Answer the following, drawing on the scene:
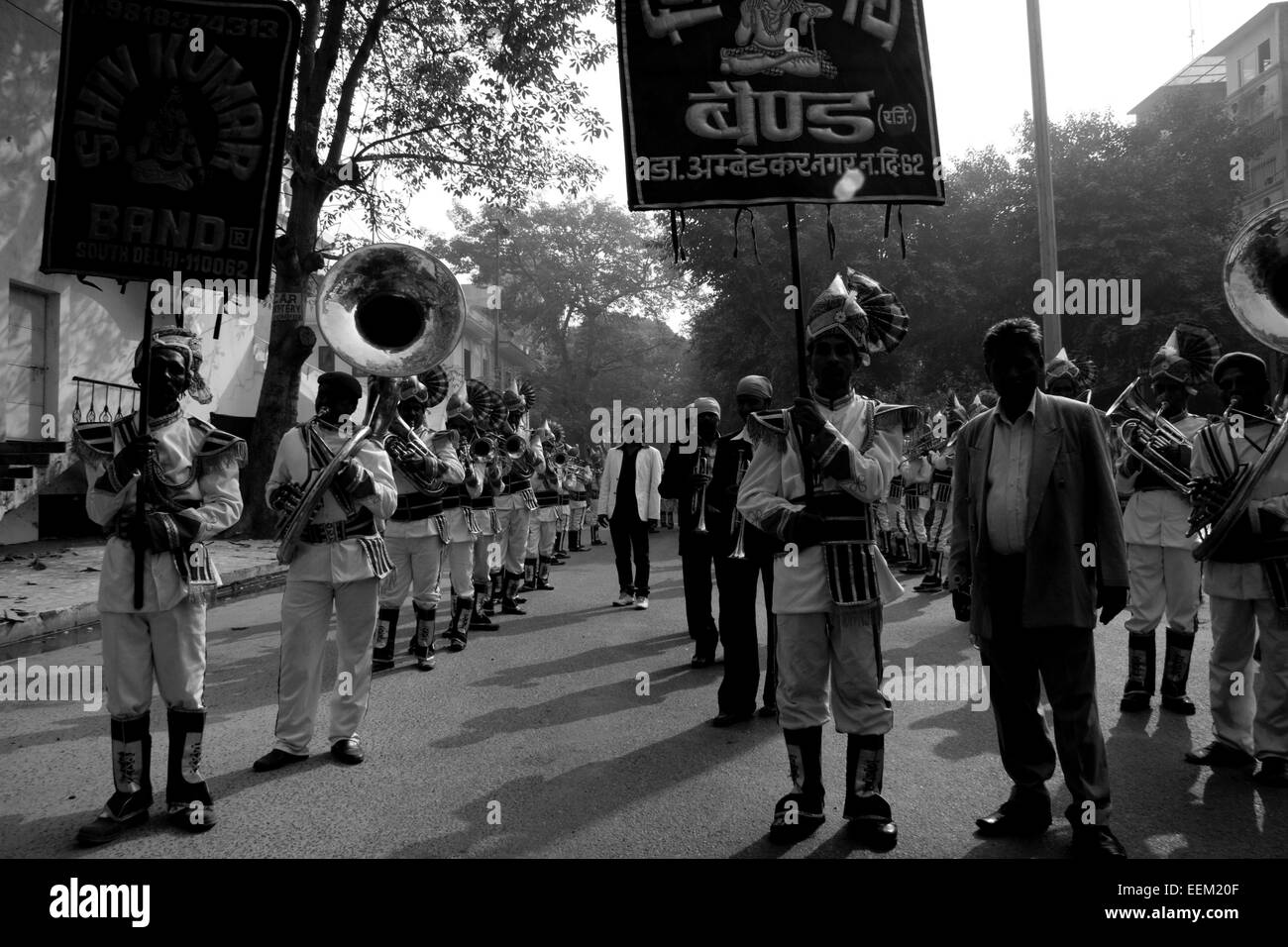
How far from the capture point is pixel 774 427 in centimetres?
433

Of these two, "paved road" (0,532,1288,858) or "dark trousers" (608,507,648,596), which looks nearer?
"paved road" (0,532,1288,858)

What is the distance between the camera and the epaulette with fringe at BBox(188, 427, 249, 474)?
15.0ft

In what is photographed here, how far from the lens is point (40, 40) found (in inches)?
615

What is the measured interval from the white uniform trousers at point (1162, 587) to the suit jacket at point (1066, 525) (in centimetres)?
240

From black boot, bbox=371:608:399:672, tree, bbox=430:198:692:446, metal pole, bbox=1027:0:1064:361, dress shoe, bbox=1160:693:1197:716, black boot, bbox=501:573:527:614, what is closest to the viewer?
dress shoe, bbox=1160:693:1197:716

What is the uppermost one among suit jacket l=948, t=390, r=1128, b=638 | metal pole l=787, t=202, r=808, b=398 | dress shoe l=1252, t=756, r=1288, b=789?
metal pole l=787, t=202, r=808, b=398

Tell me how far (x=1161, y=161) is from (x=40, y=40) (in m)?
28.8

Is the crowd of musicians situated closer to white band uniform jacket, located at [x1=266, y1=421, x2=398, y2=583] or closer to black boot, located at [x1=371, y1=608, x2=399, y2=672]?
white band uniform jacket, located at [x1=266, y1=421, x2=398, y2=583]

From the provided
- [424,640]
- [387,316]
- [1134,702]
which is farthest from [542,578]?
[1134,702]

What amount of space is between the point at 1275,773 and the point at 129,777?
18.0 feet

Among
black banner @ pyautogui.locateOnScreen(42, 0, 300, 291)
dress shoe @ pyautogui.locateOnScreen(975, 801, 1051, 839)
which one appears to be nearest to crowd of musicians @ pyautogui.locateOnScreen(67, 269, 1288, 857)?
dress shoe @ pyautogui.locateOnScreen(975, 801, 1051, 839)

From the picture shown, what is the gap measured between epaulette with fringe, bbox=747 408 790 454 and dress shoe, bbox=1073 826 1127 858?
204 cm

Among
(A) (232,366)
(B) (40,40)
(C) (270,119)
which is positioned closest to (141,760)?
(C) (270,119)

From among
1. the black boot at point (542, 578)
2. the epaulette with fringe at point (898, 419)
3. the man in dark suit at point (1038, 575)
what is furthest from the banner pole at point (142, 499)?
the black boot at point (542, 578)
